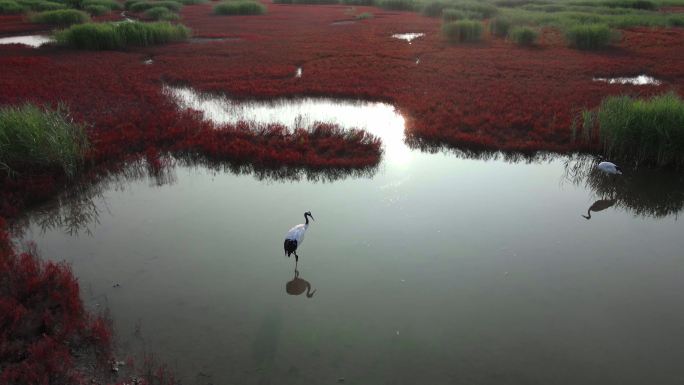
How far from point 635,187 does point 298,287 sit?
8.36 m

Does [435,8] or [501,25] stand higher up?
A: [435,8]

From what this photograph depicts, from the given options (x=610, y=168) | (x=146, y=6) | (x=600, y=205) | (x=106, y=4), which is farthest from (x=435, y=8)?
(x=600, y=205)

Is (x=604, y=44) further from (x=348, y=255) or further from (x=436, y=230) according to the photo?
(x=348, y=255)

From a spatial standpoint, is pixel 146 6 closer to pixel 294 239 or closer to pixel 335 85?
pixel 335 85

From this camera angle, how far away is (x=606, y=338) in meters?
6.21

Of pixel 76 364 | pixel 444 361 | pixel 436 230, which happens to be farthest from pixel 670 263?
pixel 76 364

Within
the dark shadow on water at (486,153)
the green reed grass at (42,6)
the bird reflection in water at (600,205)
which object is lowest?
the bird reflection in water at (600,205)

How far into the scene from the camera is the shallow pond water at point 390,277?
19.2ft

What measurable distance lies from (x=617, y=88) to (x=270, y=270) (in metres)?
16.3

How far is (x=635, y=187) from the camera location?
35.4 ft

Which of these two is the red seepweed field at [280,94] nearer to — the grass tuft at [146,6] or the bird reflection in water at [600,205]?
the bird reflection in water at [600,205]

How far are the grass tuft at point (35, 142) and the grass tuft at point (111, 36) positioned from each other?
17.5 metres

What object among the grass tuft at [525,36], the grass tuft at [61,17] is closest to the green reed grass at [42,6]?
the grass tuft at [61,17]

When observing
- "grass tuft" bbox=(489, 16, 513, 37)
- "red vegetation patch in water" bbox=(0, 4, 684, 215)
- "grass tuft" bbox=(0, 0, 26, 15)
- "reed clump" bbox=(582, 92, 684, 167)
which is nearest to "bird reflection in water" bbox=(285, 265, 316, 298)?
A: "red vegetation patch in water" bbox=(0, 4, 684, 215)
